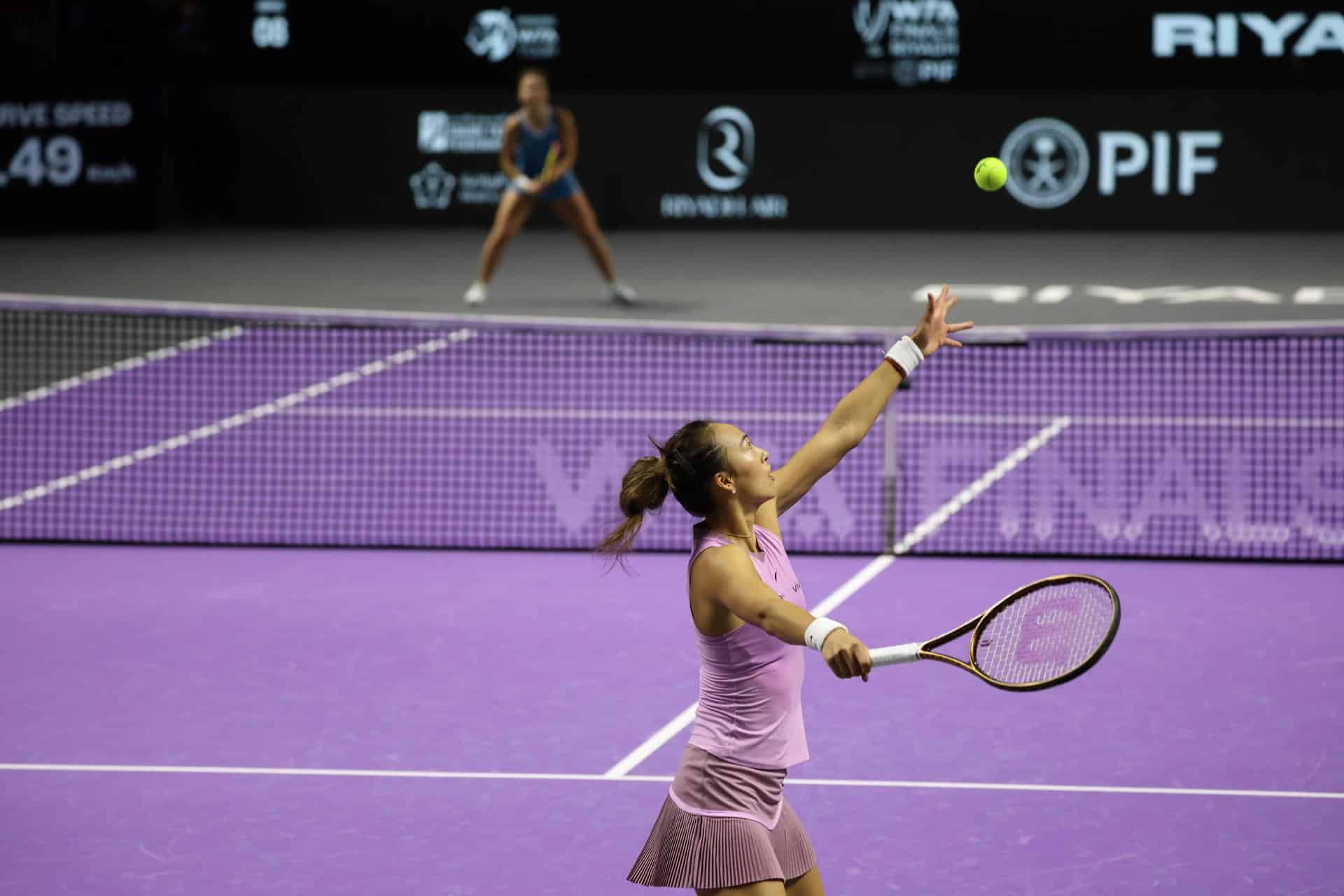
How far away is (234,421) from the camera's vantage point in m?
12.2

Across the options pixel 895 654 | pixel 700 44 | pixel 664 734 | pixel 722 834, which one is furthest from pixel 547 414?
pixel 700 44

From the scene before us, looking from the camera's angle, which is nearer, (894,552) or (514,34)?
(894,552)

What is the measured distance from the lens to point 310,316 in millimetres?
10344

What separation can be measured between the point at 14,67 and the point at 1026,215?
10.2 meters

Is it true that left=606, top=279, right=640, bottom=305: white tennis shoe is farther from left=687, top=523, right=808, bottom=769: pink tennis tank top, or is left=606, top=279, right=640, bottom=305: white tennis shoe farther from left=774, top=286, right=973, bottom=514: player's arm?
left=687, top=523, right=808, bottom=769: pink tennis tank top

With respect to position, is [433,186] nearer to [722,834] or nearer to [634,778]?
[634,778]

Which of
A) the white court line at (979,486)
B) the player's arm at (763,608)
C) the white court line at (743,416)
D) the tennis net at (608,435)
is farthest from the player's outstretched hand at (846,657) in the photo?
the white court line at (743,416)

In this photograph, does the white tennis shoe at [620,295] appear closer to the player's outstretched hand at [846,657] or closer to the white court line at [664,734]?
the white court line at [664,734]

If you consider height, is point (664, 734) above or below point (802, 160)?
below

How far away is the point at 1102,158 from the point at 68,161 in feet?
34.2

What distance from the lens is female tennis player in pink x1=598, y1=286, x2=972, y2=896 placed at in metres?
4.27

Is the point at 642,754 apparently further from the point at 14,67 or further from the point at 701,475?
the point at 14,67

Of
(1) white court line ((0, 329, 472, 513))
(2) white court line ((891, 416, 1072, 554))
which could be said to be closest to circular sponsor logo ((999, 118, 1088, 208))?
(1) white court line ((0, 329, 472, 513))

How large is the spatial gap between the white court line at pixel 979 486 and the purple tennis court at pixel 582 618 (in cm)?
4
